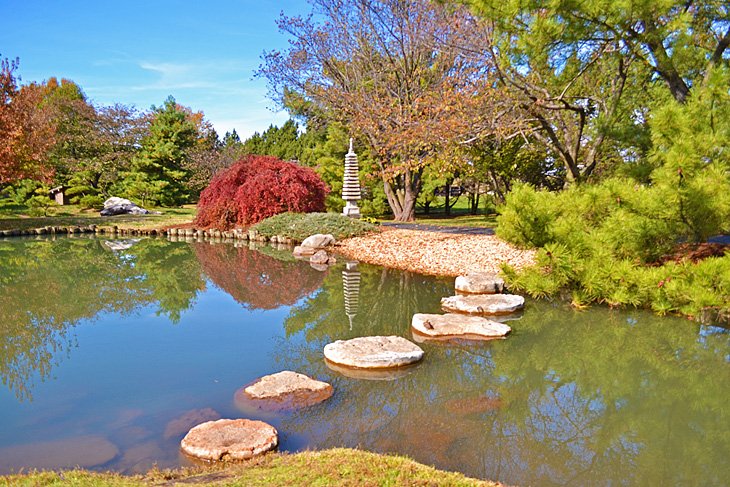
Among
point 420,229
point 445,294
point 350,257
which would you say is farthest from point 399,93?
point 445,294

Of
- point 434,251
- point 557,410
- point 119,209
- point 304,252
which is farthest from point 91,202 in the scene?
point 557,410

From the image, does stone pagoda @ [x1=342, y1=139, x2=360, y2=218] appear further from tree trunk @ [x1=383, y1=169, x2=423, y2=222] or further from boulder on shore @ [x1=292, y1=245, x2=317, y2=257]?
boulder on shore @ [x1=292, y1=245, x2=317, y2=257]

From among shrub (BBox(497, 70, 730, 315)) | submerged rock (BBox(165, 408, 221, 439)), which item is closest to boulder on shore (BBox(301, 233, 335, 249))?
shrub (BBox(497, 70, 730, 315))

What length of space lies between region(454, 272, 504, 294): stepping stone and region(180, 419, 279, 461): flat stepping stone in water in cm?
453

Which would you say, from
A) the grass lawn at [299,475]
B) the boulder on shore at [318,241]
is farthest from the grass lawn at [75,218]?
the grass lawn at [299,475]

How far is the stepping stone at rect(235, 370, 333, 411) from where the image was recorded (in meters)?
3.91

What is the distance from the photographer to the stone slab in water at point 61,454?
311cm

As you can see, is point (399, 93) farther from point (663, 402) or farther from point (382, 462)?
point (382, 462)

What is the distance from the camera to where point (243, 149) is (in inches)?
1152

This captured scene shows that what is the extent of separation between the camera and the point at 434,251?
34.5 feet

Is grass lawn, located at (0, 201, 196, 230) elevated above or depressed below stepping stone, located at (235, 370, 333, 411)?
above

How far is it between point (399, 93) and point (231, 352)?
37.0ft

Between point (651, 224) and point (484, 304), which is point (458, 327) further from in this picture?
point (651, 224)

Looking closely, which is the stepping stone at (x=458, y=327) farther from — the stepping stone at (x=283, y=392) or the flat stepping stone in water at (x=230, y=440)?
the flat stepping stone in water at (x=230, y=440)
